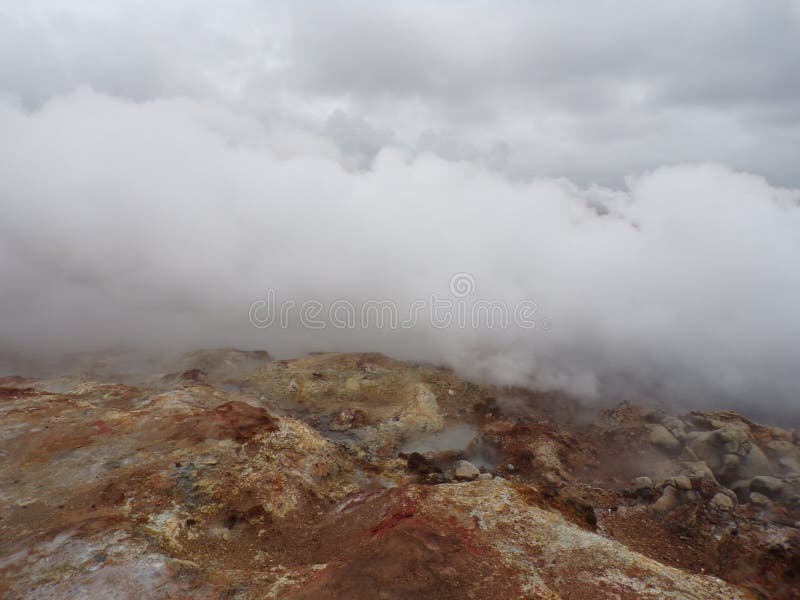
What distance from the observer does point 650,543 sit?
1792cm

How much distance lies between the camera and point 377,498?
60.3 feet

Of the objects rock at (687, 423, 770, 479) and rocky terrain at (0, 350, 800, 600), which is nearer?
rocky terrain at (0, 350, 800, 600)

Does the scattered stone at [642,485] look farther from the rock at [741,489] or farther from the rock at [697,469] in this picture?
the rock at [741,489]

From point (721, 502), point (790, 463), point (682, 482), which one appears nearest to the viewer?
point (721, 502)

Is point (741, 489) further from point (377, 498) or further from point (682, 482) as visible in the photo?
point (377, 498)

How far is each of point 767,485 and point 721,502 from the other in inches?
188

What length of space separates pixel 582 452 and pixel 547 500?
31.0 ft

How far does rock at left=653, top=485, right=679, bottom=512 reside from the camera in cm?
1984

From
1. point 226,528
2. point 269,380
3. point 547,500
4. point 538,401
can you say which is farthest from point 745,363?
point 226,528

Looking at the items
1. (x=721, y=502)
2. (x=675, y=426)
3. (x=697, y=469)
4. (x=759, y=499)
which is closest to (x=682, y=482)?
(x=721, y=502)

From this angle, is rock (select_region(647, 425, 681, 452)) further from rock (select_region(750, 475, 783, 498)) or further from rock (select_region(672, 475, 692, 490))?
rock (select_region(672, 475, 692, 490))

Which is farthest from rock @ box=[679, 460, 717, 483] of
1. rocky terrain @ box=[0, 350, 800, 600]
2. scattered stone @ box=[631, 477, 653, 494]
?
scattered stone @ box=[631, 477, 653, 494]

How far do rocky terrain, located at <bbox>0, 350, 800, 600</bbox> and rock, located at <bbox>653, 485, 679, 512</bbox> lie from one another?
0.14m

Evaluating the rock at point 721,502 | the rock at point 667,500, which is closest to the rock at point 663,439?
the rock at point 721,502
